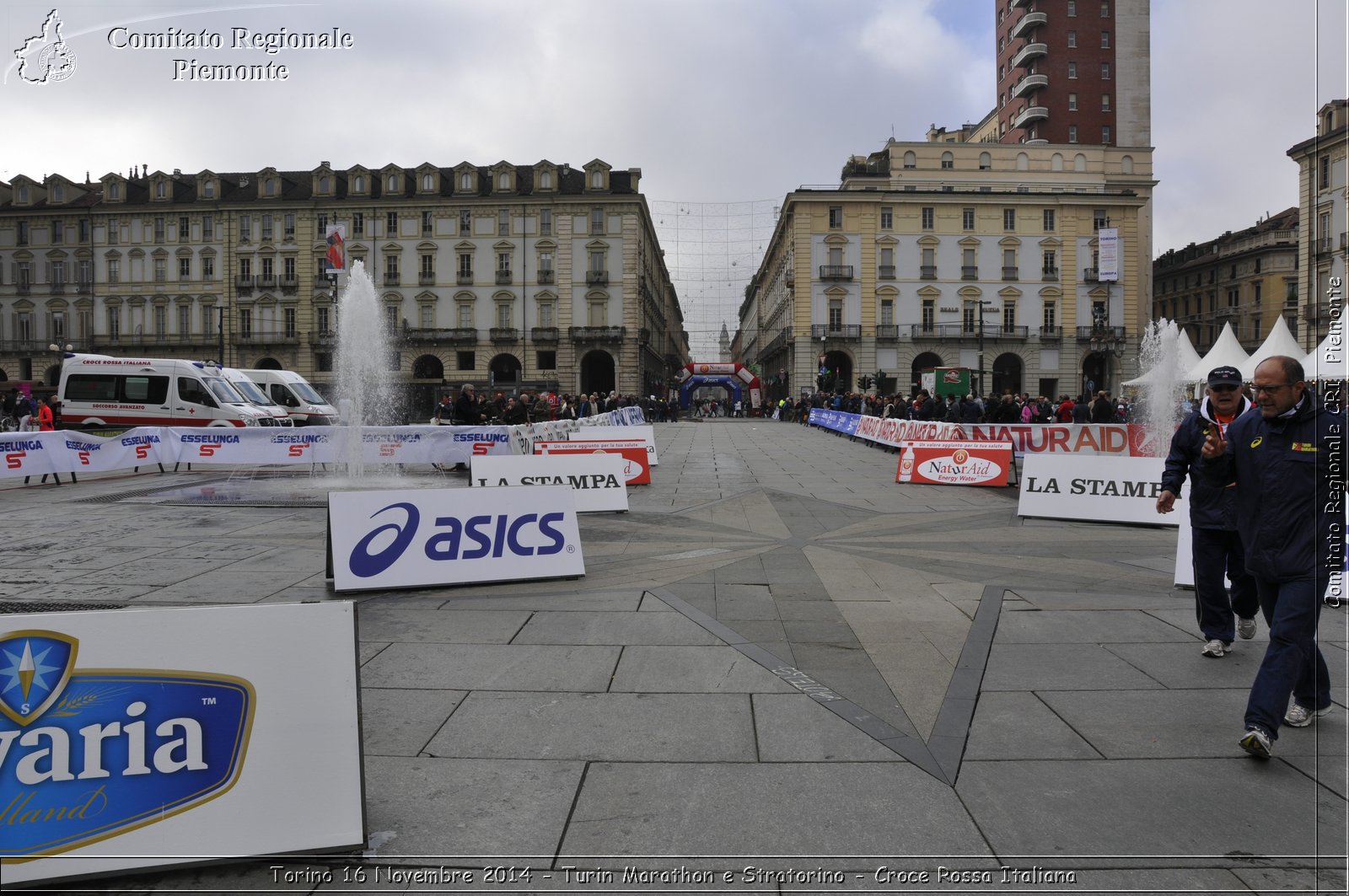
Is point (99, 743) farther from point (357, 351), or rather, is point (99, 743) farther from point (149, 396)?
point (149, 396)

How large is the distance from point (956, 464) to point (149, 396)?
20.4 metres

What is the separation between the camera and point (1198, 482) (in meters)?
5.55

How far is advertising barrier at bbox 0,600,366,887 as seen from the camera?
9.47 feet

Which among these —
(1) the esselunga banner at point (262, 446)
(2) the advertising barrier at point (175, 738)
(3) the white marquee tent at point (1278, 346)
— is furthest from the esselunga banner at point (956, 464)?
(2) the advertising barrier at point (175, 738)

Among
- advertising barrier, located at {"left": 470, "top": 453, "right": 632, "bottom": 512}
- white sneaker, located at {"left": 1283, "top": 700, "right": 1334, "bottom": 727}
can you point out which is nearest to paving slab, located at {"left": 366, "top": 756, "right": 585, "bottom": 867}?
white sneaker, located at {"left": 1283, "top": 700, "right": 1334, "bottom": 727}

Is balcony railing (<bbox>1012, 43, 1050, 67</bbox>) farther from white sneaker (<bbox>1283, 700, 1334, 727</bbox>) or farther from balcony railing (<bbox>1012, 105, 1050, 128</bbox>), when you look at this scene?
white sneaker (<bbox>1283, 700, 1334, 727</bbox>)

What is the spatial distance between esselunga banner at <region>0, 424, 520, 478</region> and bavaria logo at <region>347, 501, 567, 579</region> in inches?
362

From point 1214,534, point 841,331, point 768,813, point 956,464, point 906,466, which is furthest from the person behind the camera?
point 841,331

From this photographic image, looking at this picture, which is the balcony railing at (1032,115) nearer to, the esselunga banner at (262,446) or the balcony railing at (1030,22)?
the balcony railing at (1030,22)

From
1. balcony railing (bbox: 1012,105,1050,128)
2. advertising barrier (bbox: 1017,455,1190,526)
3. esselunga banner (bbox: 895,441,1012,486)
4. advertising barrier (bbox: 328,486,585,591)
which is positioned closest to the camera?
advertising barrier (bbox: 328,486,585,591)

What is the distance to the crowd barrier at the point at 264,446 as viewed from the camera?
1706cm

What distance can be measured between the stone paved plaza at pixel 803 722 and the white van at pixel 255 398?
15.4 metres

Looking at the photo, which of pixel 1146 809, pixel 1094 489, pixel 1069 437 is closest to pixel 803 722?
pixel 1146 809

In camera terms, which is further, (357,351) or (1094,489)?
(357,351)
